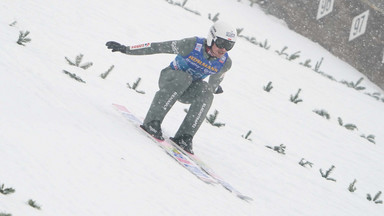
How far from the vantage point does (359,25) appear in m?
20.5

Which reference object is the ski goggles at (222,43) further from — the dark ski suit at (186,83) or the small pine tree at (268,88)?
the small pine tree at (268,88)

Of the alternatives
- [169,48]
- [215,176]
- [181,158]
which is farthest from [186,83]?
[215,176]

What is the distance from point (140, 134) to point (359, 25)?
15.8 metres

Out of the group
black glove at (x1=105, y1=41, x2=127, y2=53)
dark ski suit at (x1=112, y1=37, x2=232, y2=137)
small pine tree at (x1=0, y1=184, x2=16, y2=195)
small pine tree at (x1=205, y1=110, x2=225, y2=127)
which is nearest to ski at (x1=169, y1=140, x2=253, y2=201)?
dark ski suit at (x1=112, y1=37, x2=232, y2=137)

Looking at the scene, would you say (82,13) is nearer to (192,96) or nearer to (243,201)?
(192,96)

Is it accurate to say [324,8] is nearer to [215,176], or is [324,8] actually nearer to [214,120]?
[214,120]

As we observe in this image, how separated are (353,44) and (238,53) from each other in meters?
7.86

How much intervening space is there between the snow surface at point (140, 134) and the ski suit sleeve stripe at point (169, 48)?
77 centimetres

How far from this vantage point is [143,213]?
160 inches

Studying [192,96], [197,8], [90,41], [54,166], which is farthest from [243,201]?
[197,8]

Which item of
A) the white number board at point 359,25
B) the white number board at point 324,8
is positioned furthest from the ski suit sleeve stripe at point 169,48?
the white number board at point 324,8

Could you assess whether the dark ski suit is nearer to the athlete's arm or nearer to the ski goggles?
the athlete's arm

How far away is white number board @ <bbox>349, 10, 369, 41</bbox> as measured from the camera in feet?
67.3

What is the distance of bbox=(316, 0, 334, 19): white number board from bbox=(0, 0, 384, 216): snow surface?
244 inches
